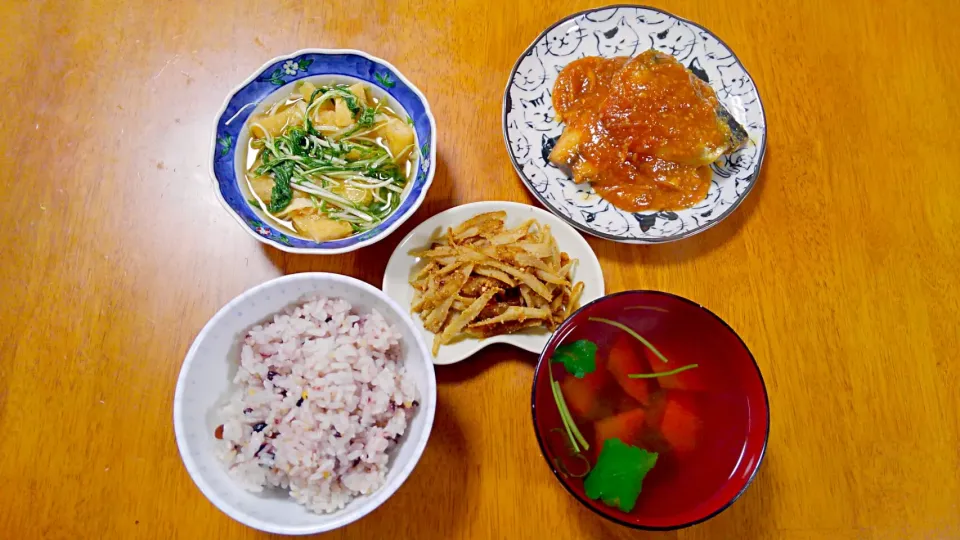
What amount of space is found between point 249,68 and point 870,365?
1865mm

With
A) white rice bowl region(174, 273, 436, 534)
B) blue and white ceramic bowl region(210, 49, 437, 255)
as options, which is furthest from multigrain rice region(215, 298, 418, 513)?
blue and white ceramic bowl region(210, 49, 437, 255)

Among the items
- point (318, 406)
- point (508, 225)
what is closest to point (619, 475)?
point (318, 406)

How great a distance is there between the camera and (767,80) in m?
1.77

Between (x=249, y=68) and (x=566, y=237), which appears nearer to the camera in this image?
(x=566, y=237)

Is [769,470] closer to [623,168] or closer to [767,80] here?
[623,168]

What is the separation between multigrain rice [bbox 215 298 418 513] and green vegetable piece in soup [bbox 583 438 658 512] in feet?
1.24

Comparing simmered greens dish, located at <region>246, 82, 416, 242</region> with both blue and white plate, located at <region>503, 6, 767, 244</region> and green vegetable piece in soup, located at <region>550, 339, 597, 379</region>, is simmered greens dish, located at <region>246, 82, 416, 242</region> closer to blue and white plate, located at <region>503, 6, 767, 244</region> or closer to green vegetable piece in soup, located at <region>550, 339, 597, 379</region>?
blue and white plate, located at <region>503, 6, 767, 244</region>

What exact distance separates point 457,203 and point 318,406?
0.69m

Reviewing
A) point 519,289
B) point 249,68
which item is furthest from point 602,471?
point 249,68

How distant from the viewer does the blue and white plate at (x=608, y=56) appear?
1.57 m

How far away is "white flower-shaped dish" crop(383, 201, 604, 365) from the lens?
1477 millimetres

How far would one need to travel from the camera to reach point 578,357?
47.1 inches

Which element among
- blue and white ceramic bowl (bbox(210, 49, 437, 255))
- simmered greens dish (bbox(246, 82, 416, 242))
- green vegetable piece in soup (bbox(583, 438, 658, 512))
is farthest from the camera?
simmered greens dish (bbox(246, 82, 416, 242))

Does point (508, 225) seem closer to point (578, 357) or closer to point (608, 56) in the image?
point (578, 357)
